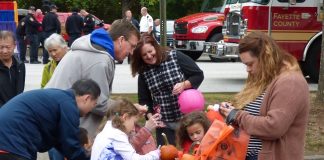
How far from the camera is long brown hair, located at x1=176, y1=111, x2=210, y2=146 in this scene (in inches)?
207

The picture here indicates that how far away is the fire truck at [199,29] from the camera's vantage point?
20469 millimetres

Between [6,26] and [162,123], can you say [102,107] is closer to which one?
[162,123]

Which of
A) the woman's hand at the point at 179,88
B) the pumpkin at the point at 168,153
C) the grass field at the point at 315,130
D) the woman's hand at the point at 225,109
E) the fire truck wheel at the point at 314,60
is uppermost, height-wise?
the woman's hand at the point at 225,109

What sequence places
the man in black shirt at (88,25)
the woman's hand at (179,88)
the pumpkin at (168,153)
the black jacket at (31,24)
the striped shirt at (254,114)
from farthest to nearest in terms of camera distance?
1. the man in black shirt at (88,25)
2. the black jacket at (31,24)
3. the woman's hand at (179,88)
4. the pumpkin at (168,153)
5. the striped shirt at (254,114)

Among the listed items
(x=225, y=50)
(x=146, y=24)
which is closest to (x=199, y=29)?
(x=146, y=24)

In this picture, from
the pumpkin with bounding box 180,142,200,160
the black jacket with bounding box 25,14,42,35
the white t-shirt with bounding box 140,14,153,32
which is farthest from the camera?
the white t-shirt with bounding box 140,14,153,32

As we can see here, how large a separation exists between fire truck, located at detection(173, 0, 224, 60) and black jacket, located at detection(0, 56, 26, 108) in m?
14.3

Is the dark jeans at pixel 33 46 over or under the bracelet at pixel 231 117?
under

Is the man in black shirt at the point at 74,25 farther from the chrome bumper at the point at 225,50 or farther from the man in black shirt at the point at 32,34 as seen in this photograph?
the chrome bumper at the point at 225,50

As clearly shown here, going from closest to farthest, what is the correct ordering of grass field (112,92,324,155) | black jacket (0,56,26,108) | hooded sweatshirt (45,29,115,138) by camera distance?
hooded sweatshirt (45,29,115,138) → black jacket (0,56,26,108) → grass field (112,92,324,155)

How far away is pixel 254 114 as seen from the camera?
174 inches

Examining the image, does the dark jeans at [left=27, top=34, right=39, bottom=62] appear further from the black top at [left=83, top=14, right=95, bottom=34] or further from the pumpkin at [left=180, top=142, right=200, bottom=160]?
the pumpkin at [left=180, top=142, right=200, bottom=160]

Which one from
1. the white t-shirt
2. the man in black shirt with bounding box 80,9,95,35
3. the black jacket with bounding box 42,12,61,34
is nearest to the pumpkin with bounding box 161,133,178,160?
the black jacket with bounding box 42,12,61,34

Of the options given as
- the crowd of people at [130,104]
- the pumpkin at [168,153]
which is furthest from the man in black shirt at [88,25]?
the pumpkin at [168,153]
